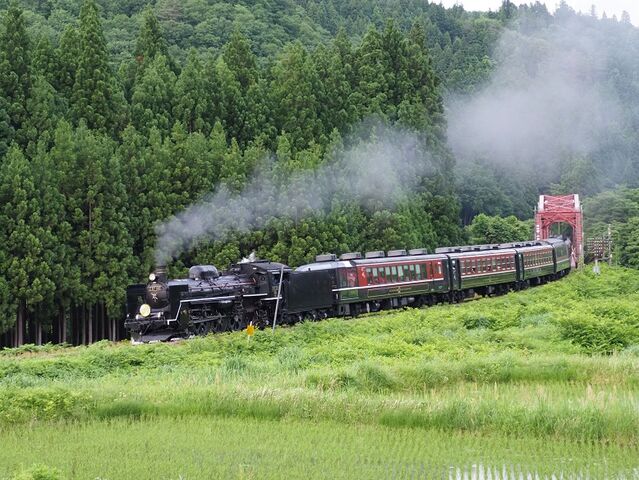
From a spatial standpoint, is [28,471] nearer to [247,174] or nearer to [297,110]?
[247,174]

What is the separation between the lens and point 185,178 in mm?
45094

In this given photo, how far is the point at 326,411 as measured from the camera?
1705 centimetres

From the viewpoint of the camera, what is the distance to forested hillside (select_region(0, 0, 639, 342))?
127 ft

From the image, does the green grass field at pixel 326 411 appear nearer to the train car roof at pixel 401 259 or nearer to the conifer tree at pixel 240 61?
the train car roof at pixel 401 259

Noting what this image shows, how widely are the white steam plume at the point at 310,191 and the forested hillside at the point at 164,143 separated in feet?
0.85

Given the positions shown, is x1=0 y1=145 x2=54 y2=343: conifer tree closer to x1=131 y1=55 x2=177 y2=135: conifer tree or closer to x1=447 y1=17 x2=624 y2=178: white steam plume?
x1=131 y1=55 x2=177 y2=135: conifer tree

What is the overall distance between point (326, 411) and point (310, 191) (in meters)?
32.0

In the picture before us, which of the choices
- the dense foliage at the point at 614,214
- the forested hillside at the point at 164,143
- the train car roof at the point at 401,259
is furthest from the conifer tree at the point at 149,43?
the dense foliage at the point at 614,214

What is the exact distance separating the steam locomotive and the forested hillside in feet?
18.7

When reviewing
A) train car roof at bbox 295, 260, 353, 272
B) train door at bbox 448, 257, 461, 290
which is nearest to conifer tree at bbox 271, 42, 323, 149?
train door at bbox 448, 257, 461, 290

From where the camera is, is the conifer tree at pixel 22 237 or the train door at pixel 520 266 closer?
the conifer tree at pixel 22 237

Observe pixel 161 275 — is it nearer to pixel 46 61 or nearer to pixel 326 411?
pixel 326 411

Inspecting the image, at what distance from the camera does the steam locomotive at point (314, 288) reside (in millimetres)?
30672

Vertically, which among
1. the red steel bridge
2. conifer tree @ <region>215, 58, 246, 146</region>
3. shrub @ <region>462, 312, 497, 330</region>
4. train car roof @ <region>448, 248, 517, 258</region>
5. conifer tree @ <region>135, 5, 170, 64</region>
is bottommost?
shrub @ <region>462, 312, 497, 330</region>
